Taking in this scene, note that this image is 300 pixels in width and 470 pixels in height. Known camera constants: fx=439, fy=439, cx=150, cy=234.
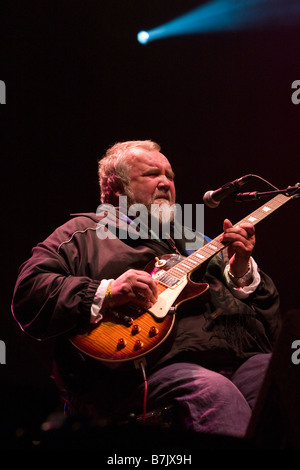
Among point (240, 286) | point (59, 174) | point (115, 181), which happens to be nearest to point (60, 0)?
point (59, 174)

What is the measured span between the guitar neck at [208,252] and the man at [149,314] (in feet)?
0.29

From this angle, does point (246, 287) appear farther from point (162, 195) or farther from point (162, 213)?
point (162, 195)

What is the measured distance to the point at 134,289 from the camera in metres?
2.02

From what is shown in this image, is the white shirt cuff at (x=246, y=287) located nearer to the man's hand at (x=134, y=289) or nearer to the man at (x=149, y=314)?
the man at (x=149, y=314)

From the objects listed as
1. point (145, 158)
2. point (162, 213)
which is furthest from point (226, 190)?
point (145, 158)

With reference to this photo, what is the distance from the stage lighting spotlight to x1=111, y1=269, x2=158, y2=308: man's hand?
242 centimetres

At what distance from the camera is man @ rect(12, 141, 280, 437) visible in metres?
1.84

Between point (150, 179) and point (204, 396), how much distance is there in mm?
1512

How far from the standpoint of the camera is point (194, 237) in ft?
9.02

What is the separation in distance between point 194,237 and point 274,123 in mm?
1467

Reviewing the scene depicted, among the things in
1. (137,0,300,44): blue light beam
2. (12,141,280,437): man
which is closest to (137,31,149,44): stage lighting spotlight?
(137,0,300,44): blue light beam

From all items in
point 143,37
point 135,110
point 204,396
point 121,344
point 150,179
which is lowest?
point 204,396

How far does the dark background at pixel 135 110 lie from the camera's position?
3.41 m
